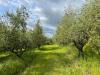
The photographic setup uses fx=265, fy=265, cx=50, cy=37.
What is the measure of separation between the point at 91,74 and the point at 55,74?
4.34m

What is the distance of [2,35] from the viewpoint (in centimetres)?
4841

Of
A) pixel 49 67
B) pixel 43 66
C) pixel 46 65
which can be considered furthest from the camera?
A: pixel 46 65

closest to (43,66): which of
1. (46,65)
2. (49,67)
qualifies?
(46,65)

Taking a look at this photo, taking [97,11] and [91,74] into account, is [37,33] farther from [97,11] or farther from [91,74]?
[91,74]

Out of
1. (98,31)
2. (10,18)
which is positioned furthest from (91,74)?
(10,18)

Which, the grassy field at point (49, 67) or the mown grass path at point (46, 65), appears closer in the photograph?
the grassy field at point (49, 67)

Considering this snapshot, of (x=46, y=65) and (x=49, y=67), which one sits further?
(x=46, y=65)

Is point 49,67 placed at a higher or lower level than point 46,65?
higher

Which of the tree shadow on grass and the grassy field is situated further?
the tree shadow on grass

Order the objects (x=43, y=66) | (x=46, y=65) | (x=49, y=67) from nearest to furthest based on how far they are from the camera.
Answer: (x=49, y=67) < (x=43, y=66) < (x=46, y=65)

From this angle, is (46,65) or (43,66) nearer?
(43,66)

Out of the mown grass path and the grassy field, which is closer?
the grassy field

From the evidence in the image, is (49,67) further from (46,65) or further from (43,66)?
(46,65)

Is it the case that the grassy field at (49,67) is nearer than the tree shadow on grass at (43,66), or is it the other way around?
the grassy field at (49,67)
